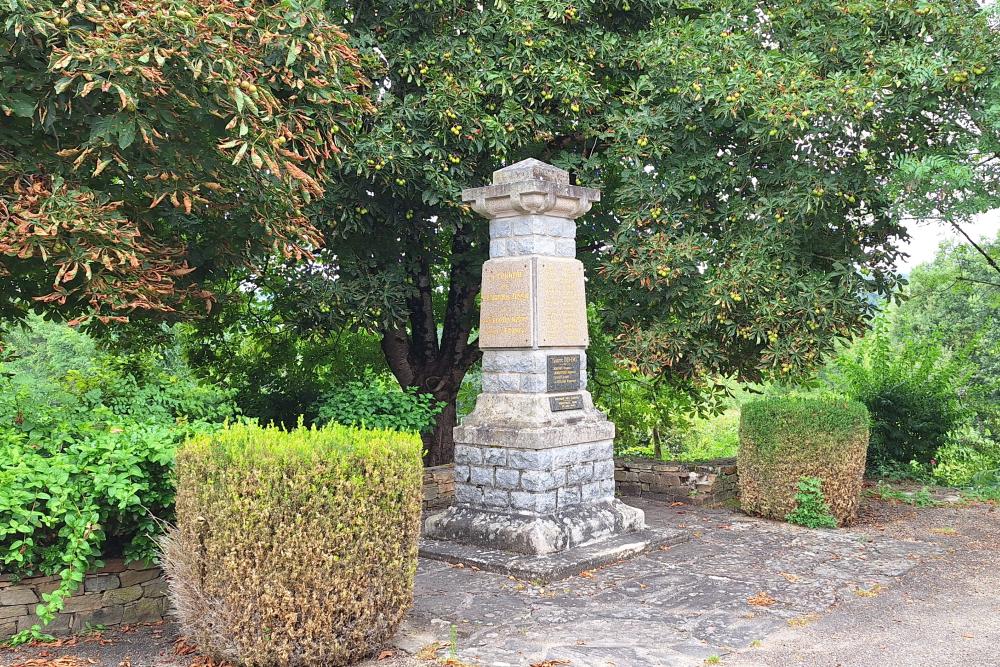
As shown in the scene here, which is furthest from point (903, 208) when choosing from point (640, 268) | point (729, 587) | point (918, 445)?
point (918, 445)

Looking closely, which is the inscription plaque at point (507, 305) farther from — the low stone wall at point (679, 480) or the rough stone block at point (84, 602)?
the low stone wall at point (679, 480)

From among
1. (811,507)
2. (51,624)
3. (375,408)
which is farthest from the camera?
(375,408)

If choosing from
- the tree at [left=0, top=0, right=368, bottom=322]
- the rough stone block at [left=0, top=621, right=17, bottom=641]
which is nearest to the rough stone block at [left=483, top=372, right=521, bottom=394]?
the tree at [left=0, top=0, right=368, bottom=322]

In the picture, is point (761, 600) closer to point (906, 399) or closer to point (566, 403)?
point (566, 403)

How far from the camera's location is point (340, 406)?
995 cm

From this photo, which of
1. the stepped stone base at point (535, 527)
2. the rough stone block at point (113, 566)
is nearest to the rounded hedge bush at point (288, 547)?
the rough stone block at point (113, 566)

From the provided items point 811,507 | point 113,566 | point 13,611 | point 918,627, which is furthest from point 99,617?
point 811,507

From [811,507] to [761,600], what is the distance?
318cm

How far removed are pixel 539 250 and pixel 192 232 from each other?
3.91 metres

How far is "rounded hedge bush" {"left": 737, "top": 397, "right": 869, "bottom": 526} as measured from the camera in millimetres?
9195

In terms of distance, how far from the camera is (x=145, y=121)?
6.06m

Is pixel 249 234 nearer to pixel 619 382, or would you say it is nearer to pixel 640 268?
pixel 640 268

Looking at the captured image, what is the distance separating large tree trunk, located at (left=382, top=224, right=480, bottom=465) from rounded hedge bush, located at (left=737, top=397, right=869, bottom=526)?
420 cm

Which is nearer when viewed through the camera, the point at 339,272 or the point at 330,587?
the point at 330,587
